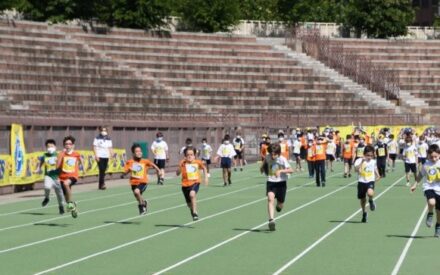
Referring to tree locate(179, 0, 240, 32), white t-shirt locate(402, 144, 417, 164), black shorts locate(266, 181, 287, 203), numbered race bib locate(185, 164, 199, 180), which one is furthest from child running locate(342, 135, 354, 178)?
tree locate(179, 0, 240, 32)

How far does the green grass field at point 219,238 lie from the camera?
603 inches

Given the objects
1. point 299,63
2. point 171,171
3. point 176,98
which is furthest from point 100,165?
point 299,63

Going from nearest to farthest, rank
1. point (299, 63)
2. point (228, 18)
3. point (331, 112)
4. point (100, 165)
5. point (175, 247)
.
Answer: point (175, 247) → point (100, 165) → point (331, 112) → point (299, 63) → point (228, 18)

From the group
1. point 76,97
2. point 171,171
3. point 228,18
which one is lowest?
point 171,171

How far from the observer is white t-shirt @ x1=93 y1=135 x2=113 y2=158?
116ft

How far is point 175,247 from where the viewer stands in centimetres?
1791

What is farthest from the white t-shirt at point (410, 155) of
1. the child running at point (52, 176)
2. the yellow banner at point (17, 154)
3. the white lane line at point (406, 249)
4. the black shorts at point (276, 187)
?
the black shorts at point (276, 187)

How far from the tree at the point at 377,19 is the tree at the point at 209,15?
1482 cm

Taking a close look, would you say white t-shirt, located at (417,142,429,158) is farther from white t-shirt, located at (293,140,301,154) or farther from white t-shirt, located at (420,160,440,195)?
white t-shirt, located at (420,160,440,195)

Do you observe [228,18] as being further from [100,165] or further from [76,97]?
[100,165]

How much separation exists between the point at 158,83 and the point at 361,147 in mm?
→ 29147

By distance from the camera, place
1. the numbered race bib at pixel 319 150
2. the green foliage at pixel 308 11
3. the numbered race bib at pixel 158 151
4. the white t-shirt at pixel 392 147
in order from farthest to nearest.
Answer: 1. the green foliage at pixel 308 11
2. the white t-shirt at pixel 392 147
3. the numbered race bib at pixel 158 151
4. the numbered race bib at pixel 319 150

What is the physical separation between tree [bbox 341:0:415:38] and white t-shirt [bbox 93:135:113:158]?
61.6m

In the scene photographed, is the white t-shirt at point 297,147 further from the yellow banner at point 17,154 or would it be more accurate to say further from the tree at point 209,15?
the tree at point 209,15
